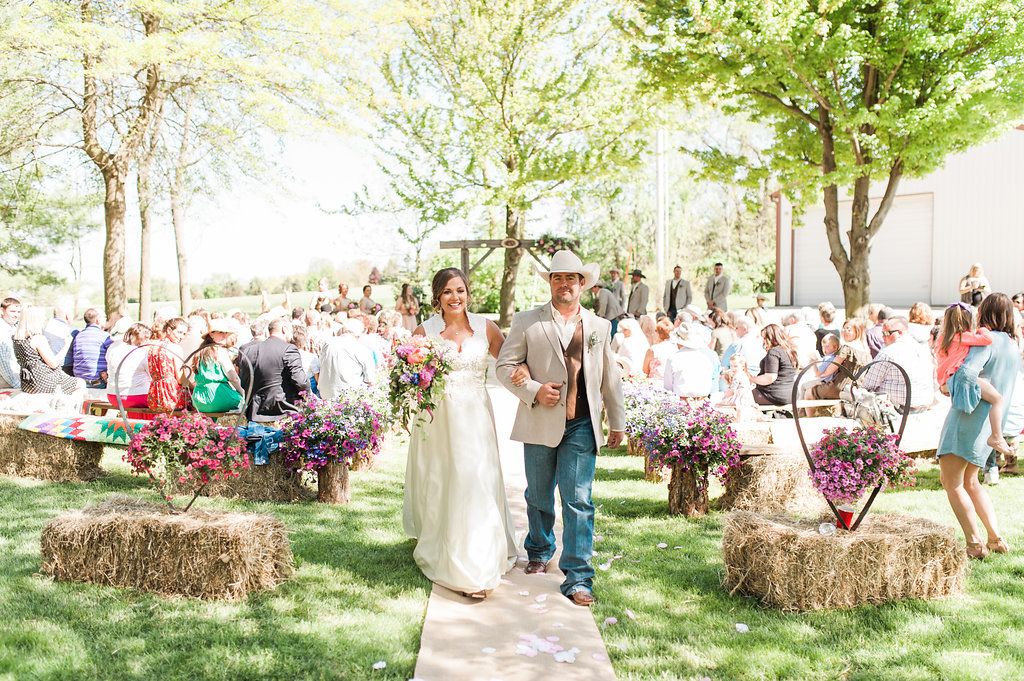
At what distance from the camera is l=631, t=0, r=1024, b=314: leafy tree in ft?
38.9

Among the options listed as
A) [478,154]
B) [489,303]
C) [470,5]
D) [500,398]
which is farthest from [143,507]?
[489,303]

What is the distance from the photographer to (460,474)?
5.02 meters

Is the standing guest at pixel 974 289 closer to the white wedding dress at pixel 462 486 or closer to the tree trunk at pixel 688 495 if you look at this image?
the tree trunk at pixel 688 495

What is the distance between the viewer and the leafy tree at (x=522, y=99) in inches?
778

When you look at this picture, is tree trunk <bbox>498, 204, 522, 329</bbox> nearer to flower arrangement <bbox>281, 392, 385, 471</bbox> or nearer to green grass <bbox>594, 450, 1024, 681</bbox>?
flower arrangement <bbox>281, 392, 385, 471</bbox>

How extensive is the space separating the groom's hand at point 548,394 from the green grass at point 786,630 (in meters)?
1.28

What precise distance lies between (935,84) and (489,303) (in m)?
18.7

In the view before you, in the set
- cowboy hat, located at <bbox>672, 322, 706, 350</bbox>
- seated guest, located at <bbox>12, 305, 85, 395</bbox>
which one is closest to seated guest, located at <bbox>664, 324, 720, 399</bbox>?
cowboy hat, located at <bbox>672, 322, 706, 350</bbox>

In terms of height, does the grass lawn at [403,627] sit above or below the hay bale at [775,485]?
below

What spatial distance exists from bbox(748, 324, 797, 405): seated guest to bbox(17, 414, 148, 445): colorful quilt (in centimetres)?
668

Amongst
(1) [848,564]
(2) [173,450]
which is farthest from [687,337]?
(2) [173,450]

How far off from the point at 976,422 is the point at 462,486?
11.3ft

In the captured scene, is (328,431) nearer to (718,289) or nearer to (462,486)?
(462,486)

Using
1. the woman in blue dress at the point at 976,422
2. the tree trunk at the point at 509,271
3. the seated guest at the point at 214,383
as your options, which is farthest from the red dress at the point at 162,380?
the tree trunk at the point at 509,271
